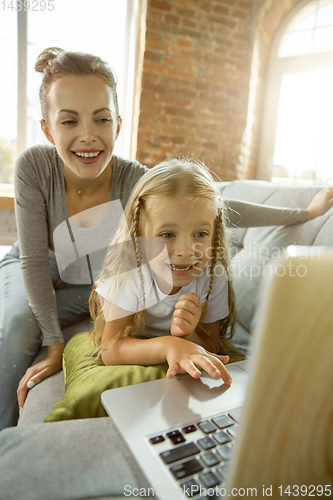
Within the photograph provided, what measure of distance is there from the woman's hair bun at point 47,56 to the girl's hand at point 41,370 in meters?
0.58

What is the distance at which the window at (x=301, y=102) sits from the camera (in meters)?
2.33

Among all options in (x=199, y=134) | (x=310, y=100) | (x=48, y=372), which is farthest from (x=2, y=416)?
(x=310, y=100)

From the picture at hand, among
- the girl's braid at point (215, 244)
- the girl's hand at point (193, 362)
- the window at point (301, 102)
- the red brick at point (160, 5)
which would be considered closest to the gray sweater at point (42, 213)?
the girl's braid at point (215, 244)

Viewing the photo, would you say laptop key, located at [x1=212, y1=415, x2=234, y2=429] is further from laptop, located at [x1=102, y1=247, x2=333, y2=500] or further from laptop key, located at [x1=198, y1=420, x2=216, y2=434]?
laptop, located at [x1=102, y1=247, x2=333, y2=500]

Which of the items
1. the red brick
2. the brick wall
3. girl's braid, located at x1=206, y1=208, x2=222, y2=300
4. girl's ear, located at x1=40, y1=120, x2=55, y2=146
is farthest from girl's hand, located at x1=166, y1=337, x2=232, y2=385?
the red brick

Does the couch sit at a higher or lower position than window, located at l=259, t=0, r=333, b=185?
lower

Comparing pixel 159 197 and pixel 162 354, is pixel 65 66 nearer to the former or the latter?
pixel 159 197

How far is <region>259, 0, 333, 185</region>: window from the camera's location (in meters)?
2.33

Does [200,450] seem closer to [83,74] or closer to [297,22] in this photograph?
[83,74]

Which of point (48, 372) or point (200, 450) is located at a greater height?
point (200, 450)

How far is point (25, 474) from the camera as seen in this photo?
30cm

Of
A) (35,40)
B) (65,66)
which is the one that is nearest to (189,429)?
(65,66)

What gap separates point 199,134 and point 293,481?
228 cm

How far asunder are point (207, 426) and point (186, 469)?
66mm
